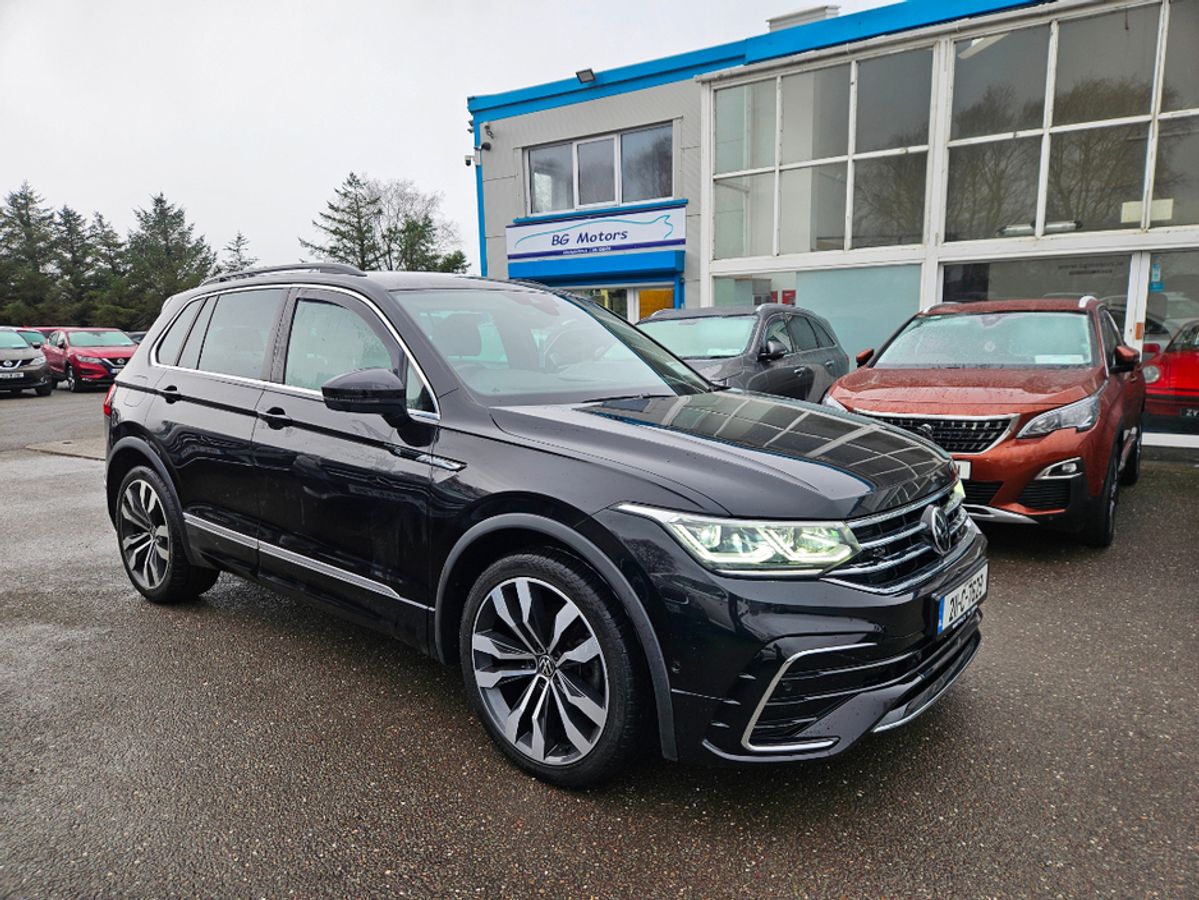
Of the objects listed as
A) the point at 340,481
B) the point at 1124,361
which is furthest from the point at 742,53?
the point at 340,481

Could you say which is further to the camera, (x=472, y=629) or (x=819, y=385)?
(x=819, y=385)

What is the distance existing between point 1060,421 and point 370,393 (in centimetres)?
405

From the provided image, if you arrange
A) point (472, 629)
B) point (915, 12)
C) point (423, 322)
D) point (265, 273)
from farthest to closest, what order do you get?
1. point (915, 12)
2. point (265, 273)
3. point (423, 322)
4. point (472, 629)

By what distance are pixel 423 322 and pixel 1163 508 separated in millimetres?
6067

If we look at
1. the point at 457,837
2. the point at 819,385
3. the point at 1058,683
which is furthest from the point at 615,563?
the point at 819,385

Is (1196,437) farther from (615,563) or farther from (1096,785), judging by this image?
(615,563)

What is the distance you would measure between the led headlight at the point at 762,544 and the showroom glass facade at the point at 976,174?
9.31m

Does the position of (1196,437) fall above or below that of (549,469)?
below

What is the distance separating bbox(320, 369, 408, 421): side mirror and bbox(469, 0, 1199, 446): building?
32.2 feet

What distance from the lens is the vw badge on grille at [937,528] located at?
2496 millimetres

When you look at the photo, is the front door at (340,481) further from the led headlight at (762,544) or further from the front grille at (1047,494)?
the front grille at (1047,494)

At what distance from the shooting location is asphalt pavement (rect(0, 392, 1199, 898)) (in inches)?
84.8

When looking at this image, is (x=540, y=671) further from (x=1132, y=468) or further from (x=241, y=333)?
(x=1132, y=468)

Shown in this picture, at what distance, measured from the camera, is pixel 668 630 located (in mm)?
2201
